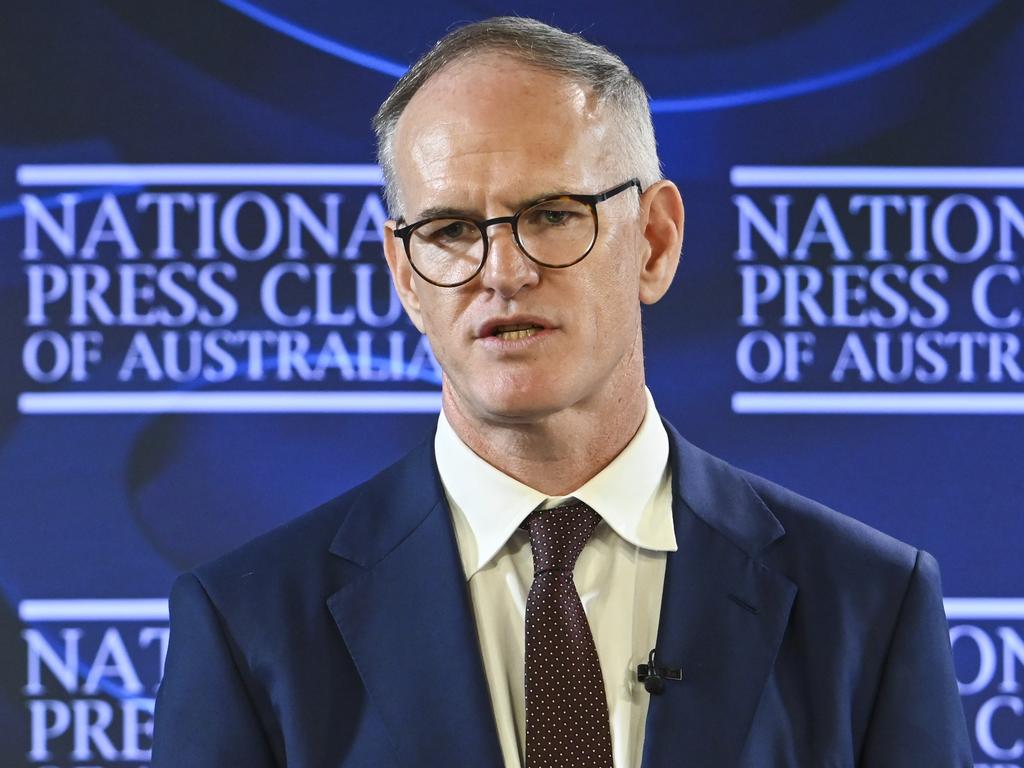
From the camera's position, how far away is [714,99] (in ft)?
9.47

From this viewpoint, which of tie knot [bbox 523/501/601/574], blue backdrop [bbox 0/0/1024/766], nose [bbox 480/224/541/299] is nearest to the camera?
nose [bbox 480/224/541/299]

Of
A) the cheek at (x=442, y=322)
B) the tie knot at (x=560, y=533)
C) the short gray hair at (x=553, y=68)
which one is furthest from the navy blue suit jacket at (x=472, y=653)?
the short gray hair at (x=553, y=68)

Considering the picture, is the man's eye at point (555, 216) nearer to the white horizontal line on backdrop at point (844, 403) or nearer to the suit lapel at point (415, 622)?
the suit lapel at point (415, 622)

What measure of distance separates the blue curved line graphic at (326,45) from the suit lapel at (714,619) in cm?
141

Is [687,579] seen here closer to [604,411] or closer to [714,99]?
[604,411]

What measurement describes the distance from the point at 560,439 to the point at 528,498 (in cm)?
8

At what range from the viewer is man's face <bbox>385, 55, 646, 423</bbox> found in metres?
1.54

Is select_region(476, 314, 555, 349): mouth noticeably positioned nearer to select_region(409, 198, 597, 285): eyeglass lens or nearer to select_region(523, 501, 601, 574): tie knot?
select_region(409, 198, 597, 285): eyeglass lens

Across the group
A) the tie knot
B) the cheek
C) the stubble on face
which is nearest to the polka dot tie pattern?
the tie knot

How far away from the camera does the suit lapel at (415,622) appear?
5.02 feet

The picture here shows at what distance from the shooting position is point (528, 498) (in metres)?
1.67

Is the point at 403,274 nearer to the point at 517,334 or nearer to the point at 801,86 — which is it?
the point at 517,334

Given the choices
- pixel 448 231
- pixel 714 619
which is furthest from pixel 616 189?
pixel 714 619

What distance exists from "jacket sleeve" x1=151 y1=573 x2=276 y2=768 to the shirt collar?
313mm
